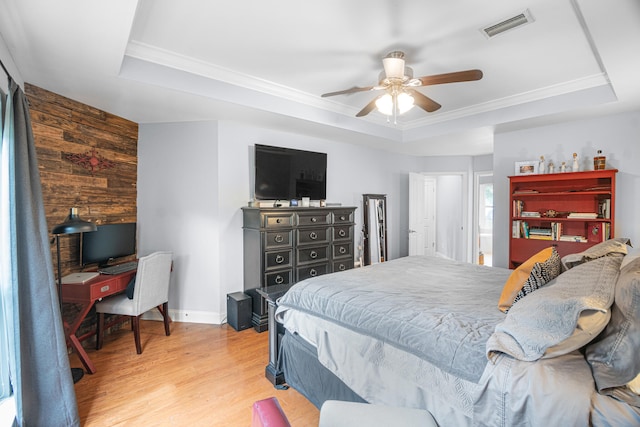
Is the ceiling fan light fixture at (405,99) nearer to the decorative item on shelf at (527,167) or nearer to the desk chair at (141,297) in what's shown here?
the decorative item on shelf at (527,167)

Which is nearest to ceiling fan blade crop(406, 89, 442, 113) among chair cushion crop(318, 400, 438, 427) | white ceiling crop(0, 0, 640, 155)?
white ceiling crop(0, 0, 640, 155)

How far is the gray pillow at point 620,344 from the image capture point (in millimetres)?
1023

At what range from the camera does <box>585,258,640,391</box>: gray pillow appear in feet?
3.36

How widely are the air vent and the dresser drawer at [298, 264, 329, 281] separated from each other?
2866 millimetres

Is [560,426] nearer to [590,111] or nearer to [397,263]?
[397,263]

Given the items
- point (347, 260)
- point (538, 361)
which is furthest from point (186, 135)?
point (538, 361)

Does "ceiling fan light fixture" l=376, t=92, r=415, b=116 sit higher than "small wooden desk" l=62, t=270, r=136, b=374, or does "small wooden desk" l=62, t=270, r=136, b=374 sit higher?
"ceiling fan light fixture" l=376, t=92, r=415, b=116

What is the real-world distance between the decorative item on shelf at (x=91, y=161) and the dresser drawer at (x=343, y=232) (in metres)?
2.74

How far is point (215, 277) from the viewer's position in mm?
3711

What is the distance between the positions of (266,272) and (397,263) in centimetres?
143

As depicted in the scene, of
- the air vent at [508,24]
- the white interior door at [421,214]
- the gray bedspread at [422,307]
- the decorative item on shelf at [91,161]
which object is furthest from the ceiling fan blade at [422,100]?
the decorative item on shelf at [91,161]

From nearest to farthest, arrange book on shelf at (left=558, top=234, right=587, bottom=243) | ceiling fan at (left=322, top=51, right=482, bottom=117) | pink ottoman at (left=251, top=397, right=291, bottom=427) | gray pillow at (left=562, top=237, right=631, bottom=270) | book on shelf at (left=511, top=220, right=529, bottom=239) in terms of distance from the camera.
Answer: pink ottoman at (left=251, top=397, right=291, bottom=427) < gray pillow at (left=562, top=237, right=631, bottom=270) < ceiling fan at (left=322, top=51, right=482, bottom=117) < book on shelf at (left=558, top=234, right=587, bottom=243) < book on shelf at (left=511, top=220, right=529, bottom=239)

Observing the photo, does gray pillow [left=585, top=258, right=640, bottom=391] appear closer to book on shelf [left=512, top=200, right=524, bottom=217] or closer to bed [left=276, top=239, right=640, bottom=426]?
bed [left=276, top=239, right=640, bottom=426]

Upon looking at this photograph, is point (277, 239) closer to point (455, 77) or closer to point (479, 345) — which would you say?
point (455, 77)
